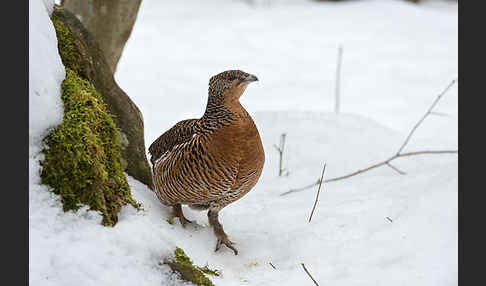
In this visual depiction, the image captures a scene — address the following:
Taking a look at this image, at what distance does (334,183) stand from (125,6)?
298cm

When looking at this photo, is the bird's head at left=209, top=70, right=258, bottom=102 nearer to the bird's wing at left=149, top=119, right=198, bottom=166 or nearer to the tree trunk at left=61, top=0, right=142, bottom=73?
the bird's wing at left=149, top=119, right=198, bottom=166

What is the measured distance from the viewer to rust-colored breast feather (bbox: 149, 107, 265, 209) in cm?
366

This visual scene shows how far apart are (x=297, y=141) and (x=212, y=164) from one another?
318cm

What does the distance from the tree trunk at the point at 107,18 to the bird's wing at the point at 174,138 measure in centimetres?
212

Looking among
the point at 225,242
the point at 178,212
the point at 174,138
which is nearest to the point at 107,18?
the point at 174,138

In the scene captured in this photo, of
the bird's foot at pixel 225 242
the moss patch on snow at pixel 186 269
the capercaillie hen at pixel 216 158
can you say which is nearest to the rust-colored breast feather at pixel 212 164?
the capercaillie hen at pixel 216 158

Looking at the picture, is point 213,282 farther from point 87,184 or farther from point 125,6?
point 125,6

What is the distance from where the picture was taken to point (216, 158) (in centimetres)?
364

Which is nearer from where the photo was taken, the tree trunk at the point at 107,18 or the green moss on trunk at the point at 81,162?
the green moss on trunk at the point at 81,162

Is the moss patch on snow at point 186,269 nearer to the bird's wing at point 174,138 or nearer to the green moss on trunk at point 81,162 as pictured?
the green moss on trunk at point 81,162

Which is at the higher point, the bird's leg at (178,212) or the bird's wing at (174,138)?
the bird's wing at (174,138)

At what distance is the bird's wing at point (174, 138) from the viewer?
13.1 feet

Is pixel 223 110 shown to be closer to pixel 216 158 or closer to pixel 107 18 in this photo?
pixel 216 158

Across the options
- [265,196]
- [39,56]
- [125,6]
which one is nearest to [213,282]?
[39,56]
